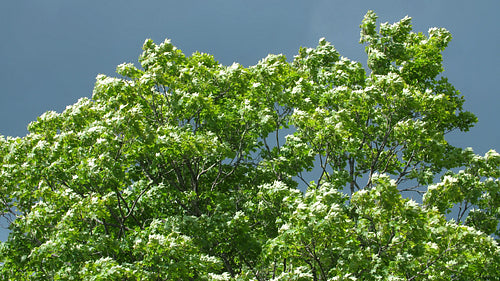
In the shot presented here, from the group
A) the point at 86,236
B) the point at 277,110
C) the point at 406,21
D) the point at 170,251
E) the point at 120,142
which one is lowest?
the point at 170,251

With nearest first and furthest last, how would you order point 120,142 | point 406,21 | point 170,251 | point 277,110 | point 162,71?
point 170,251 < point 120,142 < point 162,71 < point 277,110 < point 406,21

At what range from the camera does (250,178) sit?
21.7 metres

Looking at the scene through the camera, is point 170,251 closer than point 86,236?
Yes

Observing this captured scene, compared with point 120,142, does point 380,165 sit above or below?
above

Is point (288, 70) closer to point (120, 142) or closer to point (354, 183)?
point (354, 183)

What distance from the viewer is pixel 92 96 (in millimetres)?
22484

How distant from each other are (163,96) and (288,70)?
611cm

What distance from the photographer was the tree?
14.7 m

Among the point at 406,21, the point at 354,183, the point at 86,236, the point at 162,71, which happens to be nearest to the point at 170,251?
the point at 86,236

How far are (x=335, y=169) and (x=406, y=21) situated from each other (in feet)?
28.8

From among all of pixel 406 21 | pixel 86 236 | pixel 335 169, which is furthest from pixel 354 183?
pixel 86 236

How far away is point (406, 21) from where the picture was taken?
24953 millimetres

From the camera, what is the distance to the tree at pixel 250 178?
14.7 metres

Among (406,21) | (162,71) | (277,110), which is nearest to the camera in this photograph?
(162,71)
